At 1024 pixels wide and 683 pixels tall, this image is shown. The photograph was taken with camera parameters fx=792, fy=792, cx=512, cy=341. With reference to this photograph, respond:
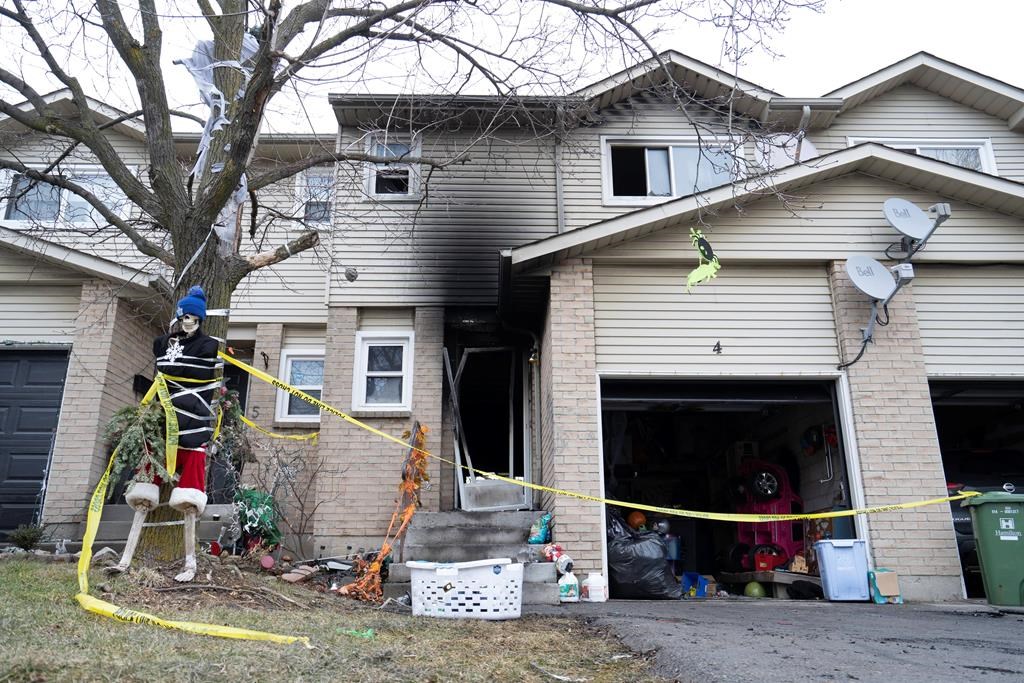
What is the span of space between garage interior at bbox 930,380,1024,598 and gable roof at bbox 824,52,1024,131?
15.5 ft


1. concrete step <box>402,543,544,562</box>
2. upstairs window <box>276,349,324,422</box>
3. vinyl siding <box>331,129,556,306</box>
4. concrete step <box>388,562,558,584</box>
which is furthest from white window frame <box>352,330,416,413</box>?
concrete step <box>388,562,558,584</box>

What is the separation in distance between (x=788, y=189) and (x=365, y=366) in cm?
619

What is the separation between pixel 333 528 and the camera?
34.8 ft

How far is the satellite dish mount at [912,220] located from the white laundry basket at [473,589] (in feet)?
20.1

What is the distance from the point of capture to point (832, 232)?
9.88m

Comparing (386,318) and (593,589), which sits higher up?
(386,318)

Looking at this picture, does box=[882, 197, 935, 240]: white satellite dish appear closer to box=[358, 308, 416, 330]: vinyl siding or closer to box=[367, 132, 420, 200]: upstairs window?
box=[358, 308, 416, 330]: vinyl siding

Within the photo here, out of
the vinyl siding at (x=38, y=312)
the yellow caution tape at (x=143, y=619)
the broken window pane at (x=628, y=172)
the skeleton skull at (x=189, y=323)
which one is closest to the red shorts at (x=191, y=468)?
the yellow caution tape at (x=143, y=619)

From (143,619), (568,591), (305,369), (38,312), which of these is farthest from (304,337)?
(143,619)

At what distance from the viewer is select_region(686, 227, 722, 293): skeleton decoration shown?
9391 millimetres

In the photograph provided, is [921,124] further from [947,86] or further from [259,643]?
[259,643]

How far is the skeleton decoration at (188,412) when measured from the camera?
6.14m

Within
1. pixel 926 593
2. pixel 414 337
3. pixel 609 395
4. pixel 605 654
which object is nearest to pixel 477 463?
pixel 414 337

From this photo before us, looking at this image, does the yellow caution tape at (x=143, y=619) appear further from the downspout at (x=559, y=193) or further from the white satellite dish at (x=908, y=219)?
the white satellite dish at (x=908, y=219)
